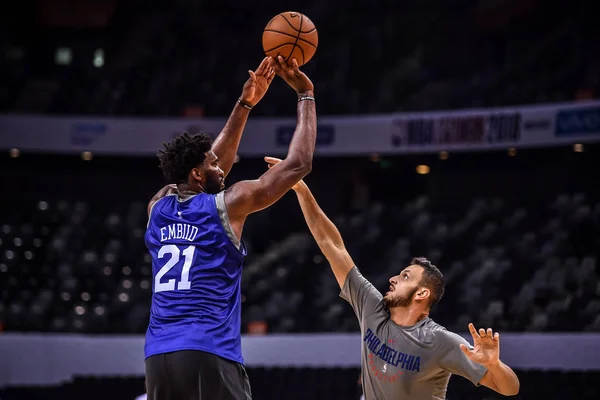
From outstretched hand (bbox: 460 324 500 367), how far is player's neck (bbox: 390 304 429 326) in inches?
14.1

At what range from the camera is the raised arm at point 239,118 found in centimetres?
458

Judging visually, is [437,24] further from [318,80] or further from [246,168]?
[246,168]

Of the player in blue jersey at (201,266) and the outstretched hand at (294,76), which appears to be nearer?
the player in blue jersey at (201,266)

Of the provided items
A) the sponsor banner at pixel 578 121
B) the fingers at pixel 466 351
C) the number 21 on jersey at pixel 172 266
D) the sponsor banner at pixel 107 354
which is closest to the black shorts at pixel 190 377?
Result: the number 21 on jersey at pixel 172 266

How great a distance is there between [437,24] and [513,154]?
3.95m

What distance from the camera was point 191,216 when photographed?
375cm

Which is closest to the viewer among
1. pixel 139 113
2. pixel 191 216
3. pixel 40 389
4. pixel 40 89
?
pixel 191 216

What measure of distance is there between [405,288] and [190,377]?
59.6 inches

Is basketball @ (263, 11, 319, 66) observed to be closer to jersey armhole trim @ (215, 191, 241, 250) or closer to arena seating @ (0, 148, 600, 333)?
jersey armhole trim @ (215, 191, 241, 250)

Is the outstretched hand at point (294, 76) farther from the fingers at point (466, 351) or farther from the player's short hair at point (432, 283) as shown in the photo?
the fingers at point (466, 351)

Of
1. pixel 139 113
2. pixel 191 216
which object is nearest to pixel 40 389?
pixel 139 113

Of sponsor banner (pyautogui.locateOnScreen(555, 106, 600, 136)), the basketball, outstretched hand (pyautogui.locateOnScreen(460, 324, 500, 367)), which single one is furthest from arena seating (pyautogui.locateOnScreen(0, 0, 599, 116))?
outstretched hand (pyautogui.locateOnScreen(460, 324, 500, 367))

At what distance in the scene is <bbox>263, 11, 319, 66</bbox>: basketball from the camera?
4.93 meters

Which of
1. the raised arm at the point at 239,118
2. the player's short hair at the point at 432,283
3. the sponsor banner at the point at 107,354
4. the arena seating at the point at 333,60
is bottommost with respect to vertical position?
the sponsor banner at the point at 107,354
